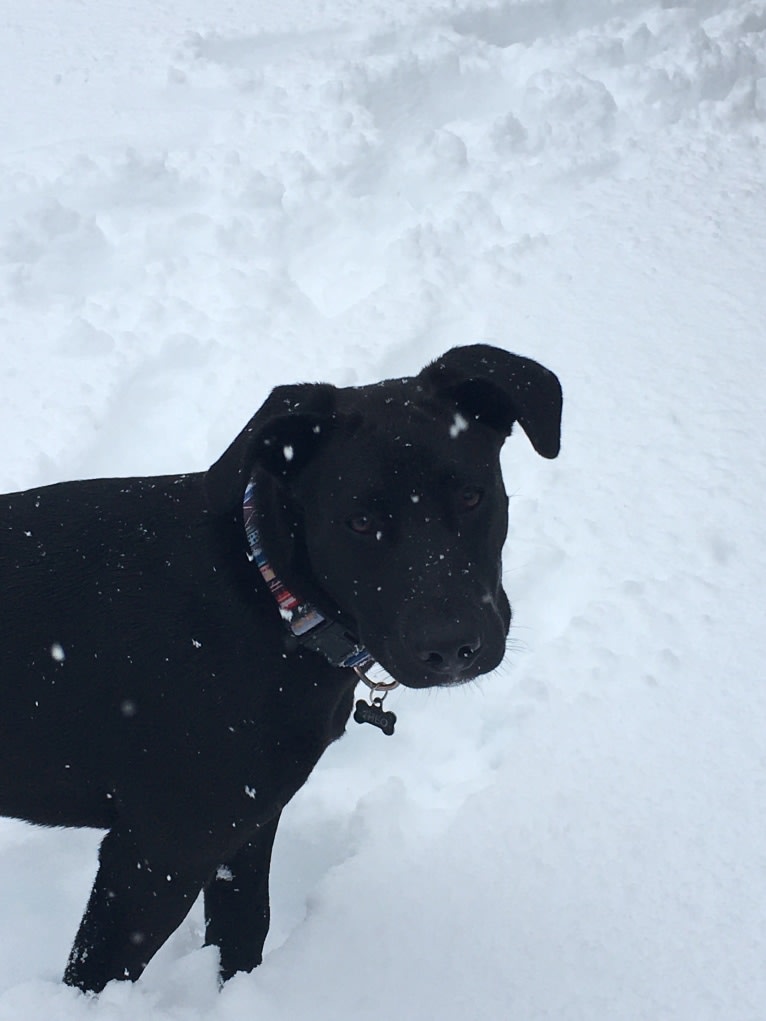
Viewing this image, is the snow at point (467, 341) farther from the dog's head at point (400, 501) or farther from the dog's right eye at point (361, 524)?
the dog's right eye at point (361, 524)

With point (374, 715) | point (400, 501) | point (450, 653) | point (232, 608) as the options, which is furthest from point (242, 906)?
point (400, 501)

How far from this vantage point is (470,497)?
7.73 feet

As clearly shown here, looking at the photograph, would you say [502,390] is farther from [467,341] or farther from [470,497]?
[467,341]

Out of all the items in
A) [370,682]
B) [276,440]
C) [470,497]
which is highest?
[276,440]

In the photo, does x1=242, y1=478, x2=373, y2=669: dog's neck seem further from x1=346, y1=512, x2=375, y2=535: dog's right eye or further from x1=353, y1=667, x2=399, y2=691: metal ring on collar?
x1=346, y1=512, x2=375, y2=535: dog's right eye

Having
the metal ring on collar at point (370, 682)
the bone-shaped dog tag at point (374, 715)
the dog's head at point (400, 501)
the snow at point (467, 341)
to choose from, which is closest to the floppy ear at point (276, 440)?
the dog's head at point (400, 501)

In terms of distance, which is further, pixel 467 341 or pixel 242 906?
pixel 467 341

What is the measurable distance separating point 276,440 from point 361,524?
0.26m

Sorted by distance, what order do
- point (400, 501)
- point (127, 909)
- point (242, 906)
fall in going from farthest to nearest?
point (242, 906) → point (127, 909) → point (400, 501)

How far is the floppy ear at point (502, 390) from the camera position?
2.38 metres

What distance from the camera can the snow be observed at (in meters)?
2.75

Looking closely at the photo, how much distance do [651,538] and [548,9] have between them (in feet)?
13.9

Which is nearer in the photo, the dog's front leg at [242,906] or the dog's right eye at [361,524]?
the dog's right eye at [361,524]

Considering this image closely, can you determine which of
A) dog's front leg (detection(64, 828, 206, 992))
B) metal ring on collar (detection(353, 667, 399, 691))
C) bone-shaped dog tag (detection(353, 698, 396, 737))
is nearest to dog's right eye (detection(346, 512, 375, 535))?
metal ring on collar (detection(353, 667, 399, 691))
